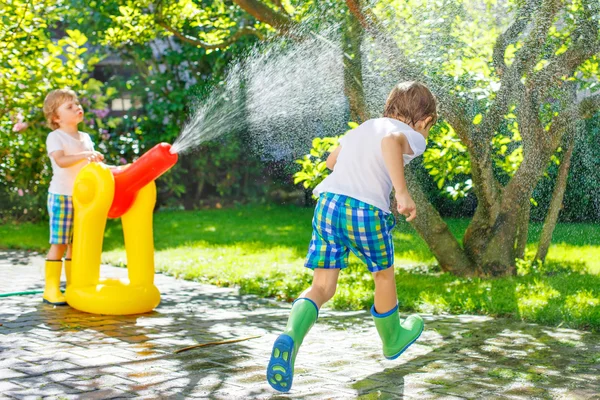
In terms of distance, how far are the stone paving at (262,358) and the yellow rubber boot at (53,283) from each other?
0.27ft

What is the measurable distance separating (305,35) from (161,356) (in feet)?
10.1

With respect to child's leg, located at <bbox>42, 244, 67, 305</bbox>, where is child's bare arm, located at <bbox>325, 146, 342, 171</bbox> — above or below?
above

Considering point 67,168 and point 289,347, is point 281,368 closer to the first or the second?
point 289,347

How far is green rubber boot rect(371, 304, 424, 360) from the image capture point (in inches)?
126

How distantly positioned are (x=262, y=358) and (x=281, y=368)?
2.56 ft

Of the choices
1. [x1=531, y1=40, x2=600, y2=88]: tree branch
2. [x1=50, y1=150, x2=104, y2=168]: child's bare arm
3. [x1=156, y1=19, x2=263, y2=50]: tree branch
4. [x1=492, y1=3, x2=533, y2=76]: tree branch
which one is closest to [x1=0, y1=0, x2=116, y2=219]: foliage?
[x1=156, y1=19, x2=263, y2=50]: tree branch

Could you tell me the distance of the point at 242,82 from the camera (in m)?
6.39

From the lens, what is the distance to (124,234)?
4.68 metres

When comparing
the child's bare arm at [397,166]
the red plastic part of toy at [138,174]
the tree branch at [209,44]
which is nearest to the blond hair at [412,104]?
the child's bare arm at [397,166]

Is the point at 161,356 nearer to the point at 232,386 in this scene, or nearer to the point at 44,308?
the point at 232,386

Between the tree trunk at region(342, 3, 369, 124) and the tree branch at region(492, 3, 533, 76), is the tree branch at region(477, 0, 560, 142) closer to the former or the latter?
the tree branch at region(492, 3, 533, 76)

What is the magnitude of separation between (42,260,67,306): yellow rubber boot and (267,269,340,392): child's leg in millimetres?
2398

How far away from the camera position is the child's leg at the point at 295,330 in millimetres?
2752

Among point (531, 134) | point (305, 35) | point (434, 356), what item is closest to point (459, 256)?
point (531, 134)
